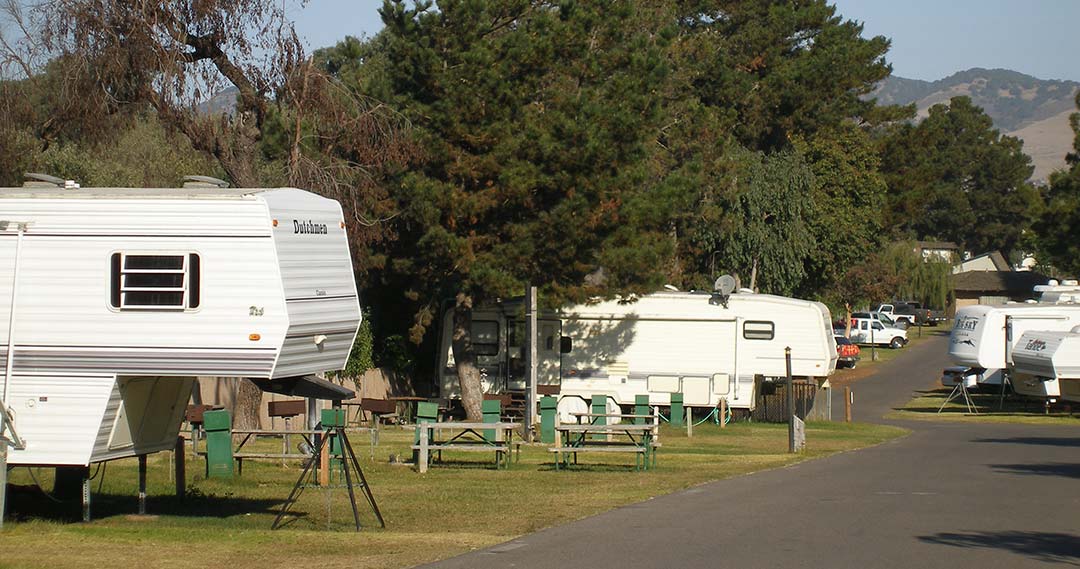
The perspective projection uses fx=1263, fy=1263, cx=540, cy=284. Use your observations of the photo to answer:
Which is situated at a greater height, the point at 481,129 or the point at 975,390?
the point at 481,129

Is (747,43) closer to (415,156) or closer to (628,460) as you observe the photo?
(415,156)

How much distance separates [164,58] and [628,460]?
1063 cm

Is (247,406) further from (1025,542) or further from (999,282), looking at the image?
(999,282)

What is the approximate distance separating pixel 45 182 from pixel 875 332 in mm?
57038

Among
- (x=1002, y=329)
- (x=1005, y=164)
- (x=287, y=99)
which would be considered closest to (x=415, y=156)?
(x=287, y=99)

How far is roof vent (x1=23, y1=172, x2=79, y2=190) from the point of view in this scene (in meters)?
13.9

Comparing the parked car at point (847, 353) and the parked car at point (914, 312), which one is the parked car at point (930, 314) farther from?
the parked car at point (847, 353)

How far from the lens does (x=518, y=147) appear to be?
26.0 meters

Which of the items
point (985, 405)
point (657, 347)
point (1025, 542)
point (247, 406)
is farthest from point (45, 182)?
point (985, 405)

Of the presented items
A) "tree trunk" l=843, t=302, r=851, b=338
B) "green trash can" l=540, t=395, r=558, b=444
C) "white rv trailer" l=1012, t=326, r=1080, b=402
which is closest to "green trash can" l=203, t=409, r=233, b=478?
"green trash can" l=540, t=395, r=558, b=444

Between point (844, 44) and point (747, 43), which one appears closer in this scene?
point (747, 43)

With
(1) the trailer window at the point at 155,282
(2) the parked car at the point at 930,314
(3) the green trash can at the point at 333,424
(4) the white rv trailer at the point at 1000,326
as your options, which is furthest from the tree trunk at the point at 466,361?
(2) the parked car at the point at 930,314

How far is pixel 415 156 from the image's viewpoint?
26.4 meters

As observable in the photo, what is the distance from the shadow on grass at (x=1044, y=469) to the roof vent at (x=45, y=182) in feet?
44.8
